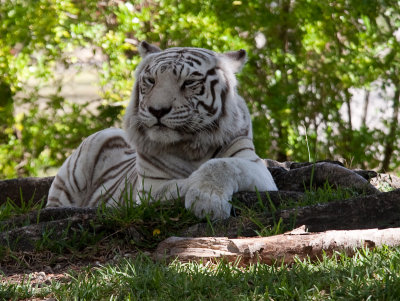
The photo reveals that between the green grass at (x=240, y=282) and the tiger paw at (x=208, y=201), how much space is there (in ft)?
2.22

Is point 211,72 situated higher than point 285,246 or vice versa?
point 211,72

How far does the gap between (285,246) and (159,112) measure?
158cm

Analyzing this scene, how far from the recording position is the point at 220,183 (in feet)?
12.4

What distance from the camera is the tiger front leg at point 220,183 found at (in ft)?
11.8

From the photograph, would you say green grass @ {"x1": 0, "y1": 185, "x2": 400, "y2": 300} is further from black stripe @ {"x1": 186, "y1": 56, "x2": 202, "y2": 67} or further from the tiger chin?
black stripe @ {"x1": 186, "y1": 56, "x2": 202, "y2": 67}

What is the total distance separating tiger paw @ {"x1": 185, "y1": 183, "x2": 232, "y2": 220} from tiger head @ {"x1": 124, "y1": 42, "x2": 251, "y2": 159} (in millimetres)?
684

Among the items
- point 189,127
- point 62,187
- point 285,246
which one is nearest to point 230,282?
point 285,246

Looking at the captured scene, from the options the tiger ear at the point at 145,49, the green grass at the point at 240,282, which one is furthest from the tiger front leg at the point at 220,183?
the tiger ear at the point at 145,49

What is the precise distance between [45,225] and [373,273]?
5.92 ft

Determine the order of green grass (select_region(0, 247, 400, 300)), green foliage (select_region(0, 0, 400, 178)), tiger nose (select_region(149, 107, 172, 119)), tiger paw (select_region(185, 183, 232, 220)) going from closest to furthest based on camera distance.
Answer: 1. green grass (select_region(0, 247, 400, 300))
2. tiger paw (select_region(185, 183, 232, 220))
3. tiger nose (select_region(149, 107, 172, 119))
4. green foliage (select_region(0, 0, 400, 178))

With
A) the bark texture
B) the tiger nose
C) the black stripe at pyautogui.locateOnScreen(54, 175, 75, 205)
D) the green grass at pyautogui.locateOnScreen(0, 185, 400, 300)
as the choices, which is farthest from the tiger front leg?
the bark texture

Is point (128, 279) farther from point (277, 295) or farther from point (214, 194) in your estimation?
point (214, 194)

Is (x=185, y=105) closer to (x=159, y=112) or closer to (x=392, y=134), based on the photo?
(x=159, y=112)

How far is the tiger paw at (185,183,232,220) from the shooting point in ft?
11.7
